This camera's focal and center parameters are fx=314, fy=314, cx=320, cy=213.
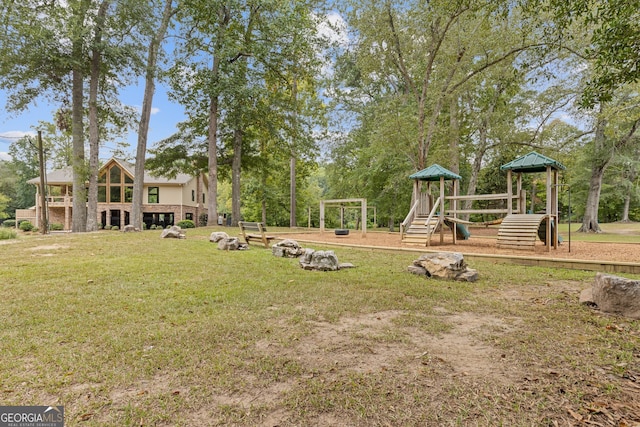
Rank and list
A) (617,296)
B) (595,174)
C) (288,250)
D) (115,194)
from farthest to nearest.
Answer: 1. (115,194)
2. (595,174)
3. (288,250)
4. (617,296)

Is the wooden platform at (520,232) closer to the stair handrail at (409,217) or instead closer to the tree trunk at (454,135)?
the stair handrail at (409,217)

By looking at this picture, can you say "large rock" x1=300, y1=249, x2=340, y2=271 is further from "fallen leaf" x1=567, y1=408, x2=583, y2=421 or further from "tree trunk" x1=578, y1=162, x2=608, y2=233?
"tree trunk" x1=578, y1=162, x2=608, y2=233

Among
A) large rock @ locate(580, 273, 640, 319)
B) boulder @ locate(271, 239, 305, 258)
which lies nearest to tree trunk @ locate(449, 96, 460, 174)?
boulder @ locate(271, 239, 305, 258)

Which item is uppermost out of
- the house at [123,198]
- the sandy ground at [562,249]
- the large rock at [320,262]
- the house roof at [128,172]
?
the house roof at [128,172]

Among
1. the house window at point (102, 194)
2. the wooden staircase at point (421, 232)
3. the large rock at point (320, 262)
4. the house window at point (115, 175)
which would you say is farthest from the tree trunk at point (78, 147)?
the wooden staircase at point (421, 232)

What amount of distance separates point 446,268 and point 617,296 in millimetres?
2175

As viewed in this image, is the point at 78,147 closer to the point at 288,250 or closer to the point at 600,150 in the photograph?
the point at 288,250

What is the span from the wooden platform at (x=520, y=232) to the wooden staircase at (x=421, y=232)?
1908mm

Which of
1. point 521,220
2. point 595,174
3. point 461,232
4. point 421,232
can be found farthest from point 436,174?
point 595,174

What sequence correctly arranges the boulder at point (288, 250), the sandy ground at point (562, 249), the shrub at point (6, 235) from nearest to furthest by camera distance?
the sandy ground at point (562, 249) < the boulder at point (288, 250) < the shrub at point (6, 235)

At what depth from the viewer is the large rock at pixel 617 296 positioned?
11.9 feet

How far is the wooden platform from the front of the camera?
8.58 meters

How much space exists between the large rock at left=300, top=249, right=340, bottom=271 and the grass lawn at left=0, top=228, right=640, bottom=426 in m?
1.01

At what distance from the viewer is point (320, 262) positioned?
20.1ft
